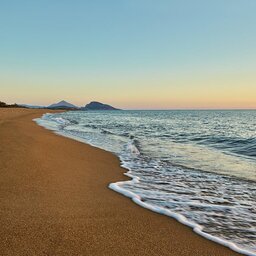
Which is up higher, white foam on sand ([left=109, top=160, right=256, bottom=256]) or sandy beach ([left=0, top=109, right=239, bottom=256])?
sandy beach ([left=0, top=109, right=239, bottom=256])

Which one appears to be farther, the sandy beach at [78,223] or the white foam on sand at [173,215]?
the white foam on sand at [173,215]

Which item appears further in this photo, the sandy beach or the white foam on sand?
the white foam on sand

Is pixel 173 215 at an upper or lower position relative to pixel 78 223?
lower

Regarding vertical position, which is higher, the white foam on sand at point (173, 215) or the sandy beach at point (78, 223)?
the sandy beach at point (78, 223)

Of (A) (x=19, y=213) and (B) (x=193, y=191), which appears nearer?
(A) (x=19, y=213)

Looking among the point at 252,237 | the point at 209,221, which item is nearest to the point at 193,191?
the point at 209,221

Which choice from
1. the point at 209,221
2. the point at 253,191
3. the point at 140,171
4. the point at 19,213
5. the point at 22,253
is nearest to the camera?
the point at 22,253

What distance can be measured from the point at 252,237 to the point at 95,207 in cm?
239

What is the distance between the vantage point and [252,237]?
435 cm

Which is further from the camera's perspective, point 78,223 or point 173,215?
point 173,215

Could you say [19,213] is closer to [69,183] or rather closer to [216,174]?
[69,183]

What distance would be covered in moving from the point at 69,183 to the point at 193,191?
2746 mm

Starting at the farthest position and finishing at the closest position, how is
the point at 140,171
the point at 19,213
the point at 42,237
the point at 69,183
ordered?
the point at 140,171 < the point at 69,183 < the point at 19,213 < the point at 42,237

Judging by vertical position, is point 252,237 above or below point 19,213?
below
